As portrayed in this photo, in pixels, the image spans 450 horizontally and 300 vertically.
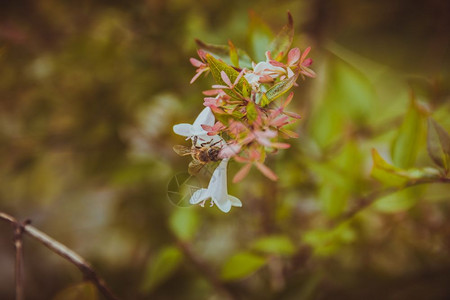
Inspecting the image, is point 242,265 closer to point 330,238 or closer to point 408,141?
point 330,238

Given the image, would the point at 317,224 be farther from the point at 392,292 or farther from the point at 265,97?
the point at 265,97

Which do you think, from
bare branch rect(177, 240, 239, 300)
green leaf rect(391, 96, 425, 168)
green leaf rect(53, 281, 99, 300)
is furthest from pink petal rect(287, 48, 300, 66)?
bare branch rect(177, 240, 239, 300)

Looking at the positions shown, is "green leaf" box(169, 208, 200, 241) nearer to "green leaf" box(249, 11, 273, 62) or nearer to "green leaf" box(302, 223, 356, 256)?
"green leaf" box(302, 223, 356, 256)

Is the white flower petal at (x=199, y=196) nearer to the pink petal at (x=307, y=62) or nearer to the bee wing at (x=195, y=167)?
the bee wing at (x=195, y=167)

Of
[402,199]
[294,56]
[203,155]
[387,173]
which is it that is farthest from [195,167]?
[402,199]

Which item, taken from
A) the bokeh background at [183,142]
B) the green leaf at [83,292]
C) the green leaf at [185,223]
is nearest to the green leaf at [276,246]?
the bokeh background at [183,142]

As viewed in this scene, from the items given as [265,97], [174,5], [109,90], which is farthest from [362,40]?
[265,97]
